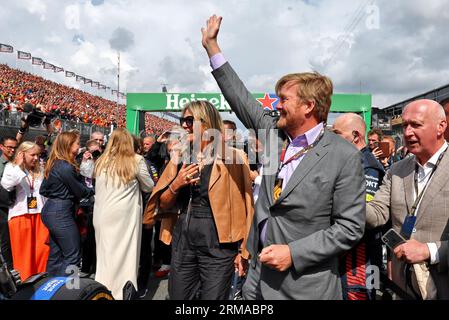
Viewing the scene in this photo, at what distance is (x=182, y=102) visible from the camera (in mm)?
12812

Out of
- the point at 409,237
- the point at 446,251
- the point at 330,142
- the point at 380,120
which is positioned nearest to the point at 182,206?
the point at 330,142

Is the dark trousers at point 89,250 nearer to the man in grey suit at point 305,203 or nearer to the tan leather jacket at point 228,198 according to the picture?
the tan leather jacket at point 228,198

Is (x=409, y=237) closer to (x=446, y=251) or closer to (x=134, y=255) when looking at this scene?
(x=446, y=251)

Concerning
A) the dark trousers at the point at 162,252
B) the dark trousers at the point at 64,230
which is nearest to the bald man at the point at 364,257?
the dark trousers at the point at 64,230

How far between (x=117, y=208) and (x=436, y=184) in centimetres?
277

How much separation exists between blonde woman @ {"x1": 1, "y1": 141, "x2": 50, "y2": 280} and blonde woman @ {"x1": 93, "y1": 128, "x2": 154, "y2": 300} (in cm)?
117

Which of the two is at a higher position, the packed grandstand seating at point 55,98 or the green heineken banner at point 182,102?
the packed grandstand seating at point 55,98

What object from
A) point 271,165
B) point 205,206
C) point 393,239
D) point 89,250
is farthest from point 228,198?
point 89,250

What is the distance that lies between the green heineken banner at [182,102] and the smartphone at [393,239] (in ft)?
35.3

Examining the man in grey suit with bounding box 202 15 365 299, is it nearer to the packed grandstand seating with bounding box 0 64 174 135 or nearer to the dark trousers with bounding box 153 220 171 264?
the dark trousers with bounding box 153 220 171 264

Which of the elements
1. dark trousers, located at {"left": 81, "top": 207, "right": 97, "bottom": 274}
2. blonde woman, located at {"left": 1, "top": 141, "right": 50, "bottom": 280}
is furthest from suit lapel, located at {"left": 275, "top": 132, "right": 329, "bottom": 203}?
dark trousers, located at {"left": 81, "top": 207, "right": 97, "bottom": 274}

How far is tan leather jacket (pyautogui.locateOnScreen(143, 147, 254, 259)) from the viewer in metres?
2.56

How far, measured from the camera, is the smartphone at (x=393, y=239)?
1819mm

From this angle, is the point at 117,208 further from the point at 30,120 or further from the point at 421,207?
the point at 30,120
